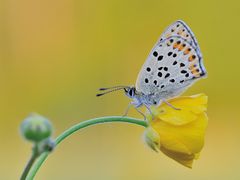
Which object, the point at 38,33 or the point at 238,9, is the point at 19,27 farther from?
the point at 238,9

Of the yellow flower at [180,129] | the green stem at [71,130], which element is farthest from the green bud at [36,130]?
the yellow flower at [180,129]

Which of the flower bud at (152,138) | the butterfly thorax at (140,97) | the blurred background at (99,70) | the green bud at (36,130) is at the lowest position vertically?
the blurred background at (99,70)

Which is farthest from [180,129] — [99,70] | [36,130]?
[99,70]

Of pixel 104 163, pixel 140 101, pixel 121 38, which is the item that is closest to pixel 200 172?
pixel 104 163

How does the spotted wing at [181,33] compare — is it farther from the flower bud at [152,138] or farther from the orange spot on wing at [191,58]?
the flower bud at [152,138]

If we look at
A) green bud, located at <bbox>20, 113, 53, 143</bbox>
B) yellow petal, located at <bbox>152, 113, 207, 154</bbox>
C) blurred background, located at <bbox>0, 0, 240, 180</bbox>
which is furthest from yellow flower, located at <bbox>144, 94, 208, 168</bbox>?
blurred background, located at <bbox>0, 0, 240, 180</bbox>

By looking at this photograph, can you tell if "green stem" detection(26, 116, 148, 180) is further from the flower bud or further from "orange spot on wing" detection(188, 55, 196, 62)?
"orange spot on wing" detection(188, 55, 196, 62)
